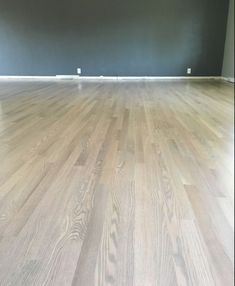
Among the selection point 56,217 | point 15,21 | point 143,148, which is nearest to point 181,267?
point 56,217

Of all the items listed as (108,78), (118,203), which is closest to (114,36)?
(108,78)

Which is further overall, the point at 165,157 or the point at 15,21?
the point at 15,21

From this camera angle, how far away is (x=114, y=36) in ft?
26.0

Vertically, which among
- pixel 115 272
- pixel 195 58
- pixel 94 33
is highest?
pixel 94 33

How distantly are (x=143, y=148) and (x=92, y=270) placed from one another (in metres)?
1.46

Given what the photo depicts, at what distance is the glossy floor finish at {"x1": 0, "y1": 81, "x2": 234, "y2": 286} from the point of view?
3.40ft

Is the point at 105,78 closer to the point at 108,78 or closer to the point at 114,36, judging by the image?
the point at 108,78

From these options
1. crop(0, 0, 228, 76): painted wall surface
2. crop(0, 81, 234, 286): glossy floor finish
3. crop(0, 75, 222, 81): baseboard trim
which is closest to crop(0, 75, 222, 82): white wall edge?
crop(0, 75, 222, 81): baseboard trim

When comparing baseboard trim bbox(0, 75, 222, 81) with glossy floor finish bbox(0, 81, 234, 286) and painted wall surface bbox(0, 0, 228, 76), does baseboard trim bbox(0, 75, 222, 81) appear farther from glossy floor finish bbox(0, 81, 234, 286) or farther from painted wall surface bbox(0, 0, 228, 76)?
glossy floor finish bbox(0, 81, 234, 286)

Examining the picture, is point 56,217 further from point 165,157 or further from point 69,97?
point 69,97

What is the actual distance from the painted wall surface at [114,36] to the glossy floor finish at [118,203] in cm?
523

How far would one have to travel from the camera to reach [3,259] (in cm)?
113

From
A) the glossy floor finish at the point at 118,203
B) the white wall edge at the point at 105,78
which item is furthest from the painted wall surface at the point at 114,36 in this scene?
the glossy floor finish at the point at 118,203

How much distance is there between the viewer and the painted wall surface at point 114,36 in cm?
A: 770
